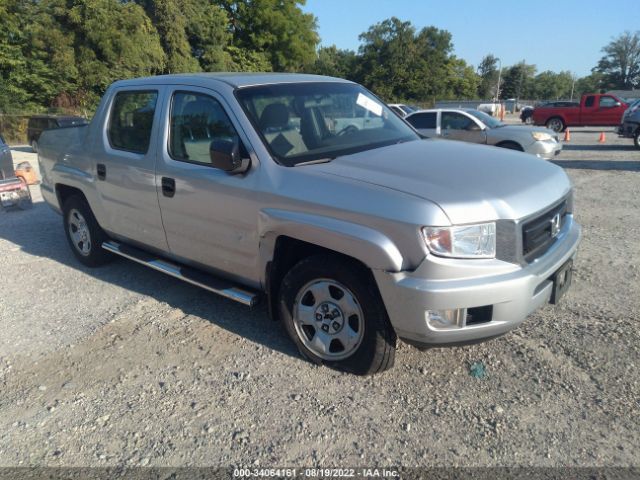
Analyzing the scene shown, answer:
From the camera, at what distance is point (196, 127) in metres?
4.01

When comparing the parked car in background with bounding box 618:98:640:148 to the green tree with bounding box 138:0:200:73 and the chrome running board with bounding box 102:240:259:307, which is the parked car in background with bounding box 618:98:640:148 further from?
the green tree with bounding box 138:0:200:73

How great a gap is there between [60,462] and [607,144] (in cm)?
2123

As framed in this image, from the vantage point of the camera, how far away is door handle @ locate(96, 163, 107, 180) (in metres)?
4.81

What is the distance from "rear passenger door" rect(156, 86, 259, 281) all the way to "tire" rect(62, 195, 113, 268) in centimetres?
150

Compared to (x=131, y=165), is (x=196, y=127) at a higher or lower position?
higher

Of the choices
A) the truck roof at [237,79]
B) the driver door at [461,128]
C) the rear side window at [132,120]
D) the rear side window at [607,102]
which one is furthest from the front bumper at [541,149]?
the rear side window at [607,102]

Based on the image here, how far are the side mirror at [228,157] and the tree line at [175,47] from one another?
1288 inches

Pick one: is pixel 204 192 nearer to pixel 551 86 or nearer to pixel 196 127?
pixel 196 127

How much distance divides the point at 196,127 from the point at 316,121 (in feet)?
3.10

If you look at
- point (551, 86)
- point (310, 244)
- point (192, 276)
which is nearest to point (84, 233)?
point (192, 276)

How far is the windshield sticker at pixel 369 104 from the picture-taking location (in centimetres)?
436

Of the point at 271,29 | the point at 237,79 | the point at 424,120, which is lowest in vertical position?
the point at 424,120

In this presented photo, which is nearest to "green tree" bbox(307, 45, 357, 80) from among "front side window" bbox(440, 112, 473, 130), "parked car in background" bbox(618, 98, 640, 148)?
"parked car in background" bbox(618, 98, 640, 148)

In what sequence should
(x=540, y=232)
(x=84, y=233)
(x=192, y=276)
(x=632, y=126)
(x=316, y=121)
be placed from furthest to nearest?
(x=632, y=126)
(x=84, y=233)
(x=192, y=276)
(x=316, y=121)
(x=540, y=232)
